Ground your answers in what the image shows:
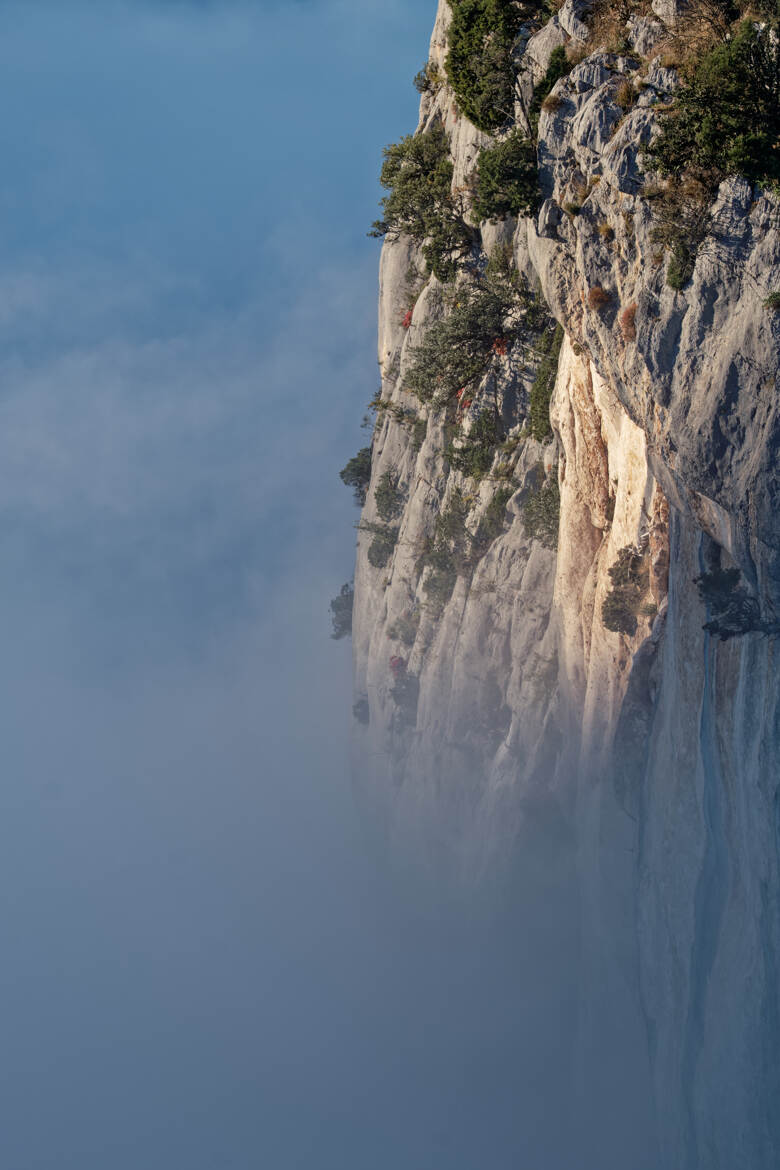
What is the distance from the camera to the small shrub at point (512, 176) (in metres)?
21.6

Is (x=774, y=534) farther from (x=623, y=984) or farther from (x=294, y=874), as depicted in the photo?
(x=294, y=874)

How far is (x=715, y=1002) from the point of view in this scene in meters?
20.6

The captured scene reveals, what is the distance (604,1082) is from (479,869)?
35.7 ft

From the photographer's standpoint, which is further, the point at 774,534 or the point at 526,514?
the point at 526,514

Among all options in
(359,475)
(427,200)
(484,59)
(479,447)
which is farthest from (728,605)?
(359,475)

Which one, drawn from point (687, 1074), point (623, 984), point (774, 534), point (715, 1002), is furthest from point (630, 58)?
point (623, 984)

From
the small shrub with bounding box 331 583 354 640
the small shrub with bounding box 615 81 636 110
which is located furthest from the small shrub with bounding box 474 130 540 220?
the small shrub with bounding box 331 583 354 640

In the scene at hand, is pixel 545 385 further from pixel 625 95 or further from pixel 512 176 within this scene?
pixel 625 95

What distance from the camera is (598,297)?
1878 cm

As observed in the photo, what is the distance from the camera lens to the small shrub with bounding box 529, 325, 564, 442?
30.3 metres

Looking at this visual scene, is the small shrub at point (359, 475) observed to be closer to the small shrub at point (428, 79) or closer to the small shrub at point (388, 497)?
the small shrub at point (388, 497)

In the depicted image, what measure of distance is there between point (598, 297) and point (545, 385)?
12.5 meters

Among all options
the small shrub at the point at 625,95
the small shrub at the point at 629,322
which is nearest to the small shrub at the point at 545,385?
the small shrub at the point at 629,322

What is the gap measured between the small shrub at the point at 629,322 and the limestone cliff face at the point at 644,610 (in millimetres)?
40
